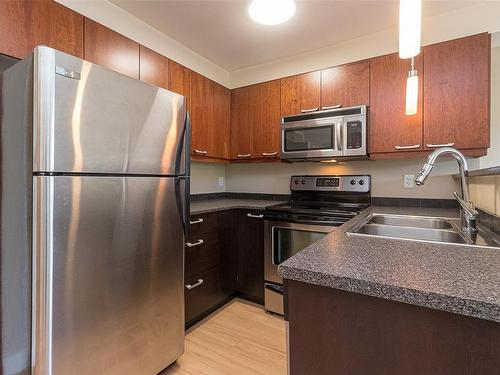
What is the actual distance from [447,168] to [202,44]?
7.60ft

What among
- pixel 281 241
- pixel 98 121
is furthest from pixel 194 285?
pixel 98 121

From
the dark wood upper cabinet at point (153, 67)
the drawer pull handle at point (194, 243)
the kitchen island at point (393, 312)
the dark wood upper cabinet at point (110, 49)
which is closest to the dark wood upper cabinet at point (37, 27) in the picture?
the dark wood upper cabinet at point (110, 49)

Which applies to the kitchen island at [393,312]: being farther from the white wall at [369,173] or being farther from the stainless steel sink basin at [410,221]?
the white wall at [369,173]

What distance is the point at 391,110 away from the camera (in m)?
2.07

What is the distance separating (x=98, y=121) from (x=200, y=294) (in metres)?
1.50

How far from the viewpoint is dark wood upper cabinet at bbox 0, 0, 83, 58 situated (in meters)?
1.26

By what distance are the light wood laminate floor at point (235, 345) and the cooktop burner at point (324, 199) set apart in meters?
0.86

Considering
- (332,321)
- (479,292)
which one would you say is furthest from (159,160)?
(479,292)

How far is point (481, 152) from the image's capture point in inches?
71.9

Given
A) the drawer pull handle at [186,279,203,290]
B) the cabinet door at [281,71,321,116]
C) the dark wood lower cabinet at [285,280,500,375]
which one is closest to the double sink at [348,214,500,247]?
the dark wood lower cabinet at [285,280,500,375]

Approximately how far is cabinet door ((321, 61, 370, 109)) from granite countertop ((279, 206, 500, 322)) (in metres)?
1.56

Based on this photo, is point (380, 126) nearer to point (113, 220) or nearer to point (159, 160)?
point (159, 160)

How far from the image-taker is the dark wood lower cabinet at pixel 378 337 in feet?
1.79

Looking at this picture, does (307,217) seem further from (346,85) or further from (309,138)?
(346,85)
